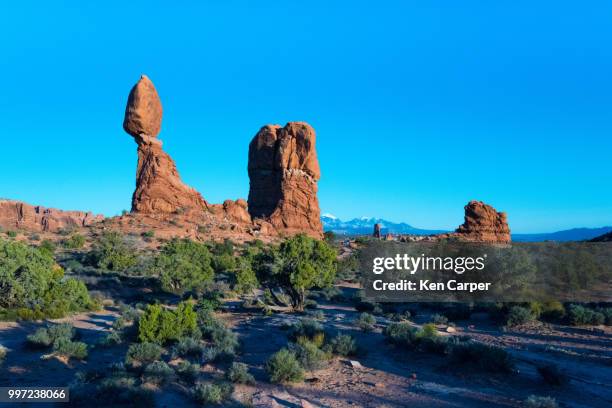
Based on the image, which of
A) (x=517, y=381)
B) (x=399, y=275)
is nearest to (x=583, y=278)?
(x=399, y=275)

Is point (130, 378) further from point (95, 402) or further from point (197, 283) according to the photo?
point (197, 283)

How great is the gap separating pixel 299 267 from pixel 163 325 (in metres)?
7.29

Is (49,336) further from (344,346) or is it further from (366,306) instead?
(366,306)

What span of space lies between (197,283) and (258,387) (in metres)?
16.0

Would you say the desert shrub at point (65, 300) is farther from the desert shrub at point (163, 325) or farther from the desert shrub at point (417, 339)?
the desert shrub at point (417, 339)

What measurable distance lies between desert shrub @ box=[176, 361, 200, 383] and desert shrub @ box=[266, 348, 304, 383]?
5.03 feet

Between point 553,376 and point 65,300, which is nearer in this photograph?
point 553,376

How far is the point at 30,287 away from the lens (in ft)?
55.1

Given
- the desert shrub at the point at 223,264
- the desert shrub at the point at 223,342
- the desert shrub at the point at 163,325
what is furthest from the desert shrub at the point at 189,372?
the desert shrub at the point at 223,264

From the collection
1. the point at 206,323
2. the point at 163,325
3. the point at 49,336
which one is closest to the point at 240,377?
the point at 163,325

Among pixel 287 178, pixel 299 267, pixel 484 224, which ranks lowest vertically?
pixel 299 267

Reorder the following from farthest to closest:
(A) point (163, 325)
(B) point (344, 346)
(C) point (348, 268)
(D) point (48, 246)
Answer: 1. (C) point (348, 268)
2. (D) point (48, 246)
3. (A) point (163, 325)
4. (B) point (344, 346)

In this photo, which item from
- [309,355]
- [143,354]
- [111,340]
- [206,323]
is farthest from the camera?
[206,323]

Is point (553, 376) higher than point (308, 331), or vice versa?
point (308, 331)
